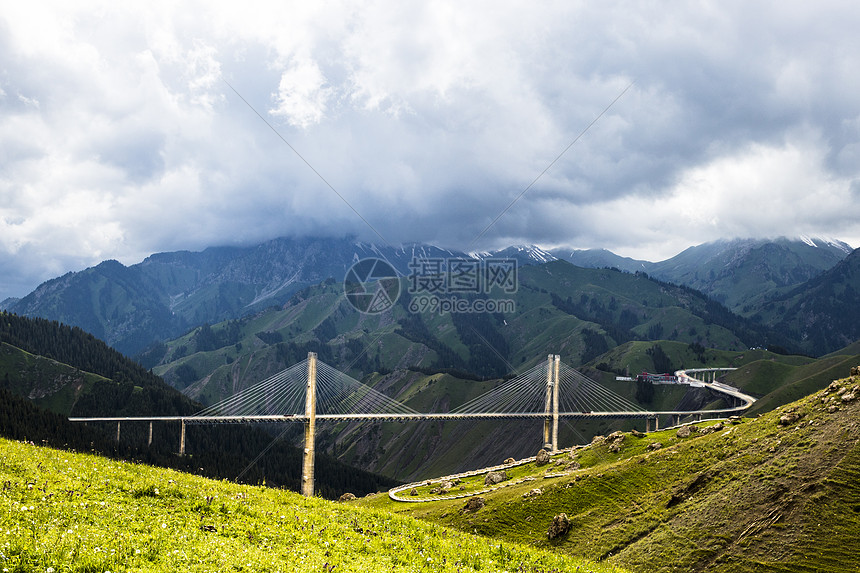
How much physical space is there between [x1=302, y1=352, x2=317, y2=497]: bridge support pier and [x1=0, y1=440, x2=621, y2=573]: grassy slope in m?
59.9

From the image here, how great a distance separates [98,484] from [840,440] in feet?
140

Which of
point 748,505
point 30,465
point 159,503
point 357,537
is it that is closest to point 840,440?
point 748,505

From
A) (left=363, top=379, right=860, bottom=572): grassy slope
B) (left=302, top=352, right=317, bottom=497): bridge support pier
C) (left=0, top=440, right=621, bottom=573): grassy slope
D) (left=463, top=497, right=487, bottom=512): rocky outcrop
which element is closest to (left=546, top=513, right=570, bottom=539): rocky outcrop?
(left=363, top=379, right=860, bottom=572): grassy slope

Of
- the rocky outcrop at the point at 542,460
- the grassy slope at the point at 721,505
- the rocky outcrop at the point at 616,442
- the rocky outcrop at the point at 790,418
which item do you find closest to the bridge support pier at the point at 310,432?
the grassy slope at the point at 721,505

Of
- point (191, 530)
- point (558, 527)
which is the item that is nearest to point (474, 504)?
point (558, 527)

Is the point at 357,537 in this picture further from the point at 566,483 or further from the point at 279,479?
the point at 279,479

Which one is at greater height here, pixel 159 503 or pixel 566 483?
pixel 159 503

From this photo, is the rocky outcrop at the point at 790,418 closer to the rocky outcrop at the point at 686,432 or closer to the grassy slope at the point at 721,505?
the grassy slope at the point at 721,505

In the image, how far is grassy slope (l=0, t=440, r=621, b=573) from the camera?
1143cm

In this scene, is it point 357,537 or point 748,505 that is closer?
point 357,537

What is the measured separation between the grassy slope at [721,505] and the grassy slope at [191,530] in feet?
60.7

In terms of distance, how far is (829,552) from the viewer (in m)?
26.9

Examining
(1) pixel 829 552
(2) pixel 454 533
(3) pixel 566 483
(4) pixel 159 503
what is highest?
(4) pixel 159 503

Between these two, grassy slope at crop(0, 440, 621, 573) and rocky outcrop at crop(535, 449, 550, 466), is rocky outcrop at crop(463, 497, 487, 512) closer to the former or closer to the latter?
rocky outcrop at crop(535, 449, 550, 466)
